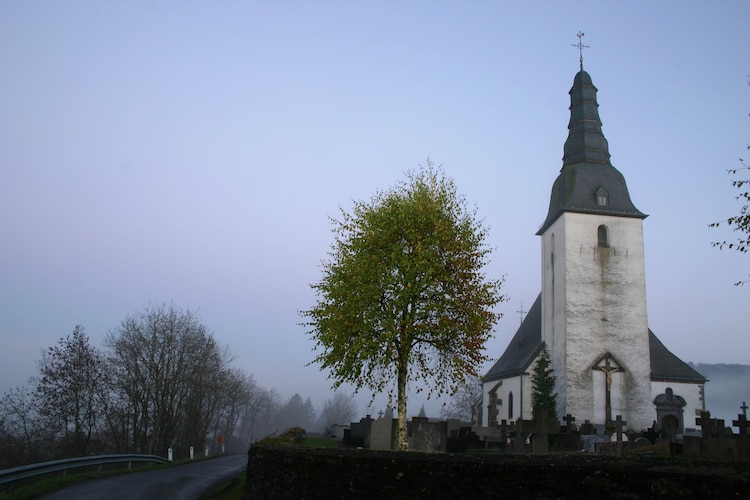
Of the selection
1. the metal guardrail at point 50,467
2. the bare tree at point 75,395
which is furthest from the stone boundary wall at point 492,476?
the bare tree at point 75,395

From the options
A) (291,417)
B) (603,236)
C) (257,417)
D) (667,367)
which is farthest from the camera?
(291,417)

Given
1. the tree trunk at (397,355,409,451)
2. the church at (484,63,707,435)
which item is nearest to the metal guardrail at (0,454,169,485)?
the tree trunk at (397,355,409,451)

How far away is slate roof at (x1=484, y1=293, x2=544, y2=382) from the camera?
138ft

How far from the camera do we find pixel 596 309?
126ft

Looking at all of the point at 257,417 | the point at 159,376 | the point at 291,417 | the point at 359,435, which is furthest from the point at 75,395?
Result: the point at 291,417

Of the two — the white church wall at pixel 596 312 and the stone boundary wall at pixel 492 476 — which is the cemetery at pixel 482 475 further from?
the white church wall at pixel 596 312

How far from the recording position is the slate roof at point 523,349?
42.1 metres

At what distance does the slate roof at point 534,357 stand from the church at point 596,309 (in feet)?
0.28

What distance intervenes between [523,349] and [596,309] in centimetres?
858

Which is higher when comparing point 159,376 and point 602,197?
point 602,197

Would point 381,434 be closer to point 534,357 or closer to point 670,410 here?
point 534,357

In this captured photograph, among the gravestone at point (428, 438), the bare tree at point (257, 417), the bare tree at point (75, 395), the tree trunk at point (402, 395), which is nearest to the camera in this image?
the tree trunk at point (402, 395)

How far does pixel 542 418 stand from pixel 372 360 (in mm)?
5905

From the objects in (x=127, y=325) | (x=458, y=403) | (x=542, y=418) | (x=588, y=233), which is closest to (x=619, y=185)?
(x=588, y=233)
